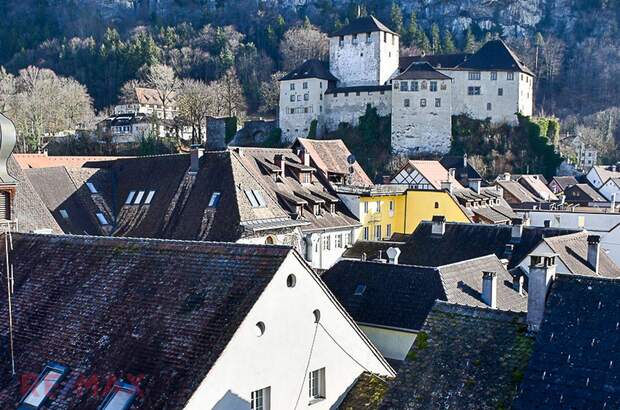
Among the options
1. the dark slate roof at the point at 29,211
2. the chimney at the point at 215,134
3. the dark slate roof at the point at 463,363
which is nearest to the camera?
the dark slate roof at the point at 463,363

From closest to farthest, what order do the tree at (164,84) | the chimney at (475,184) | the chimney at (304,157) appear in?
the chimney at (304,157) → the chimney at (475,184) → the tree at (164,84)

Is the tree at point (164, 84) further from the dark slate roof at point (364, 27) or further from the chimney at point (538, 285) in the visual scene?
the chimney at point (538, 285)

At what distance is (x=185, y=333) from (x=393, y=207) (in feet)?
120

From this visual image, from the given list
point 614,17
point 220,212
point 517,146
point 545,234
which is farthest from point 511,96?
point 614,17

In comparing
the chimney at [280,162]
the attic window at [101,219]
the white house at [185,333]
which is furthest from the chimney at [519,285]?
the attic window at [101,219]

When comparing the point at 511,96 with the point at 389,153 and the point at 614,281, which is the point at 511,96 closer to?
the point at 389,153

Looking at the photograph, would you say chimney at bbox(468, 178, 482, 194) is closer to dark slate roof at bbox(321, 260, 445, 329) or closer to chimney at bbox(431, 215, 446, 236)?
chimney at bbox(431, 215, 446, 236)

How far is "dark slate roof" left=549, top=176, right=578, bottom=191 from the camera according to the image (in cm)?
7394

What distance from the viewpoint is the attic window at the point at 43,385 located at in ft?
41.7

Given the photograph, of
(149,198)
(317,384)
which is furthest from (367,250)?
(317,384)

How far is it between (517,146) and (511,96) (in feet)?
18.4

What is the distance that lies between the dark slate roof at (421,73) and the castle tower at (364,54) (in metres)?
5.15

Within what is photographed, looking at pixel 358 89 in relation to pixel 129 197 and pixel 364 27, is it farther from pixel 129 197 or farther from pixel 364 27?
pixel 129 197

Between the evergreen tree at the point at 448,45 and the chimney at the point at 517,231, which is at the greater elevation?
the evergreen tree at the point at 448,45
